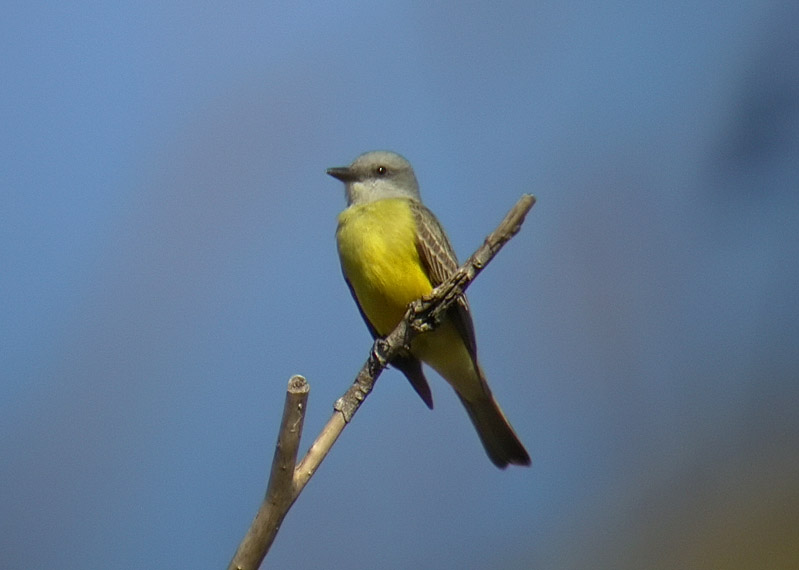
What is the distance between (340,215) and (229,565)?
3.22 metres

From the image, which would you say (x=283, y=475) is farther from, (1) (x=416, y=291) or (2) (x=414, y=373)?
(2) (x=414, y=373)

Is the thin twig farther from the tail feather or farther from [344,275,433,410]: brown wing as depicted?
the tail feather

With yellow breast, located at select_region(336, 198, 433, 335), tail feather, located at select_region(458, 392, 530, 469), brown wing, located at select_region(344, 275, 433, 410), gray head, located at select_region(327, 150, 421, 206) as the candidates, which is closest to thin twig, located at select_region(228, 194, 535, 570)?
yellow breast, located at select_region(336, 198, 433, 335)

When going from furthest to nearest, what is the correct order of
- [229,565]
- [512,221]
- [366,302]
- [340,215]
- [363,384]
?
[340,215] < [366,302] < [363,384] < [512,221] < [229,565]

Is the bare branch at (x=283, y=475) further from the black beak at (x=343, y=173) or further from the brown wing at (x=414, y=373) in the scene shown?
the black beak at (x=343, y=173)

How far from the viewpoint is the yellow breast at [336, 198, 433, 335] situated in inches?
209

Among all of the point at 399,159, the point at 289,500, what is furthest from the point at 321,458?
the point at 399,159

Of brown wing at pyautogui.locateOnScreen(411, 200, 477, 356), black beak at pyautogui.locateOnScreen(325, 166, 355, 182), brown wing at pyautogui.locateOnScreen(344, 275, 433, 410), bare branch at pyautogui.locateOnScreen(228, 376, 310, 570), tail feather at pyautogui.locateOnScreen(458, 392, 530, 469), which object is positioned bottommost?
bare branch at pyautogui.locateOnScreen(228, 376, 310, 570)

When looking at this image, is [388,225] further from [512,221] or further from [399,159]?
[512,221]

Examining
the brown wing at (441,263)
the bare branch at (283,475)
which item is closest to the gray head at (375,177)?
the brown wing at (441,263)

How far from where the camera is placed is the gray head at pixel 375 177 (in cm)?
619

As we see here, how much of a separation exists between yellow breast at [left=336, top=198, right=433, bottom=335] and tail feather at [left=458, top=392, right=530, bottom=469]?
734mm

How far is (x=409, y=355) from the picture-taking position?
557cm

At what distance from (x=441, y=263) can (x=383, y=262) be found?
0.99ft
